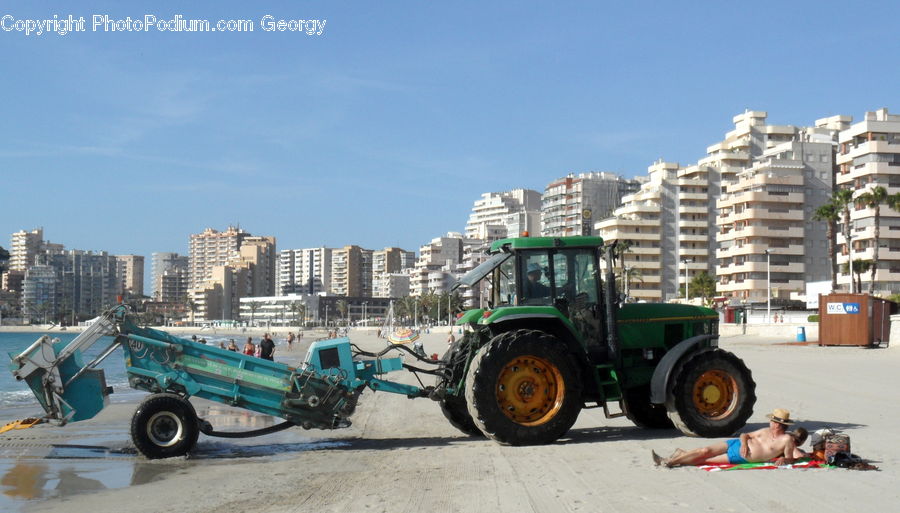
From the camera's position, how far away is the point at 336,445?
12148 millimetres

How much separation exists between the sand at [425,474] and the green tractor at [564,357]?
0.47 m

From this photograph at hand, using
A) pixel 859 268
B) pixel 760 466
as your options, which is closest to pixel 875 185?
pixel 859 268

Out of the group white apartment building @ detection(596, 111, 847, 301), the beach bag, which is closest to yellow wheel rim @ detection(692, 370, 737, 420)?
the beach bag

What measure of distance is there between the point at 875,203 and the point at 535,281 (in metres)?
61.0

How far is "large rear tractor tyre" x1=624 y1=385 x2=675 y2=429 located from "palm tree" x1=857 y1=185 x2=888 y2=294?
57.6m

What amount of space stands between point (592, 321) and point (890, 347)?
30.4m

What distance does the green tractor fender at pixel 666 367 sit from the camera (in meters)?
11.0

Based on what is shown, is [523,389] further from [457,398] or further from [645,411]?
[645,411]

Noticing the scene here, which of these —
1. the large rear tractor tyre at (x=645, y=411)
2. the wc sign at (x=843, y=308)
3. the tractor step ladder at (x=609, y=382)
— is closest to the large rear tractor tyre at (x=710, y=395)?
the tractor step ladder at (x=609, y=382)

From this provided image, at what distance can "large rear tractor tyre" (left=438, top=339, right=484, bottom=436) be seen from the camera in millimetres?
11336

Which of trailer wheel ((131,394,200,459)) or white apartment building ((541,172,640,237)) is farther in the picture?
white apartment building ((541,172,640,237))

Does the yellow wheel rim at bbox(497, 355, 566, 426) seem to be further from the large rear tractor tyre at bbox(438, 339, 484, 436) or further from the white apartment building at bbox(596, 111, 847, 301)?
the white apartment building at bbox(596, 111, 847, 301)

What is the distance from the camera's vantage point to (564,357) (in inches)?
423

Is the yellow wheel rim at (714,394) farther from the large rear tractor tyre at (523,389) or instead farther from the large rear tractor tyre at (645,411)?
the large rear tractor tyre at (523,389)
